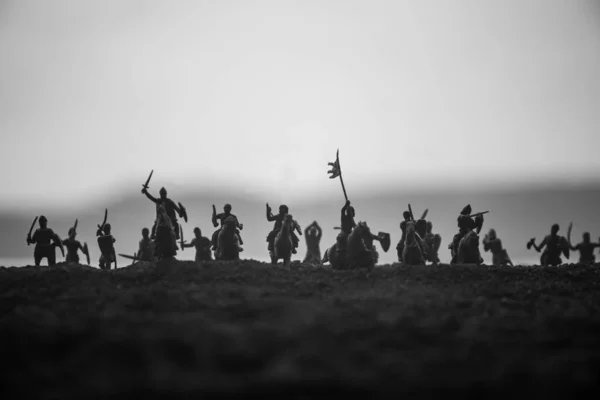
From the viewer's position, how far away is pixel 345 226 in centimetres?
2555

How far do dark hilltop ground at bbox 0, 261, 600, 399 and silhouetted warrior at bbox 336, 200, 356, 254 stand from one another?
3254mm

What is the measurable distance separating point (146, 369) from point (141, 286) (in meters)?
7.92

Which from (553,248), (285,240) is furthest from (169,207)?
(553,248)

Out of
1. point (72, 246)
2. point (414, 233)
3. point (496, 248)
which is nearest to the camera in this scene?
point (414, 233)

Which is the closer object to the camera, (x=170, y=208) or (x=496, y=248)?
(x=170, y=208)

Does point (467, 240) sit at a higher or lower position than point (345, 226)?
lower

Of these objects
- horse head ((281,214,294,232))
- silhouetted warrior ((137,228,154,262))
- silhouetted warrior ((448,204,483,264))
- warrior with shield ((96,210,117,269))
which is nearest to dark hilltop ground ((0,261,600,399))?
horse head ((281,214,294,232))

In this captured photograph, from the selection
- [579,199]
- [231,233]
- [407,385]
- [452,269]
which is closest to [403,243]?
[452,269]

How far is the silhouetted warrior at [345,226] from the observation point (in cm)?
2498

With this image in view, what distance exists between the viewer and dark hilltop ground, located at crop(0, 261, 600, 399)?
11539mm

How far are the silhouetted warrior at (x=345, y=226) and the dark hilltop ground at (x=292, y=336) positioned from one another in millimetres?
3254

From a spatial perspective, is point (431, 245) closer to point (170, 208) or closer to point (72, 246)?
point (170, 208)

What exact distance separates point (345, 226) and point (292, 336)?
39.2 ft

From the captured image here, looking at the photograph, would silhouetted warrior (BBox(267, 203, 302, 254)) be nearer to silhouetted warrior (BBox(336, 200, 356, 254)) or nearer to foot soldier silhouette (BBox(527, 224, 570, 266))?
silhouetted warrior (BBox(336, 200, 356, 254))
